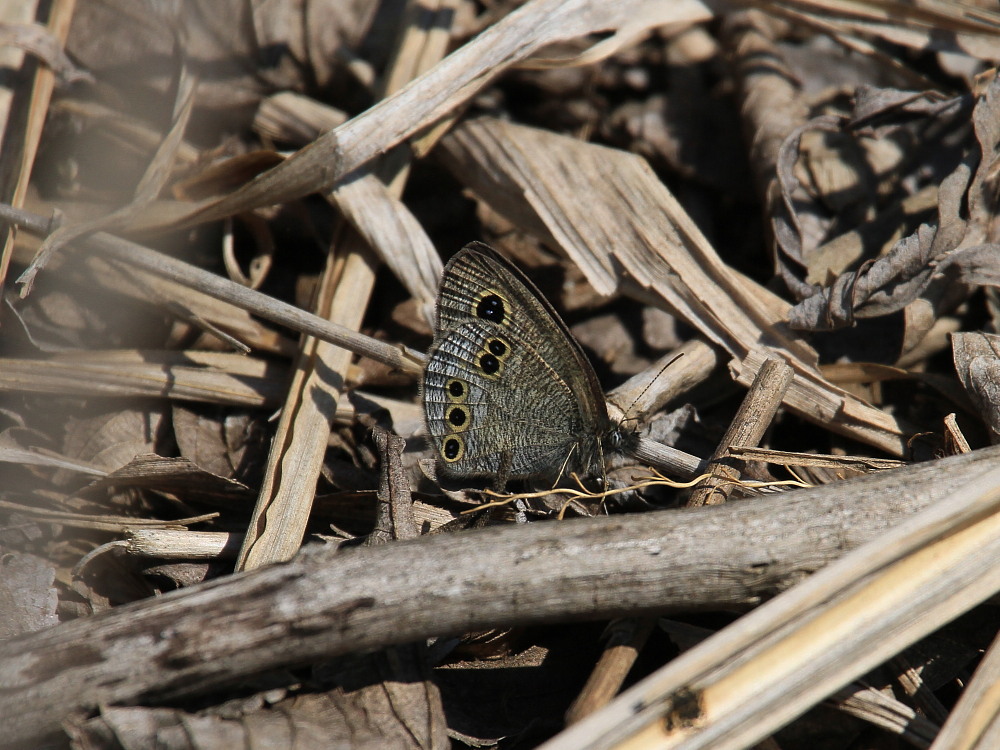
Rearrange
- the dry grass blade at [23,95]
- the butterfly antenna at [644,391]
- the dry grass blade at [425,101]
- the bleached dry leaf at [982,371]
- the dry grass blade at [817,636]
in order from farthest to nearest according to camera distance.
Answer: the dry grass blade at [23,95]
the dry grass blade at [425,101]
the butterfly antenna at [644,391]
the bleached dry leaf at [982,371]
the dry grass blade at [817,636]

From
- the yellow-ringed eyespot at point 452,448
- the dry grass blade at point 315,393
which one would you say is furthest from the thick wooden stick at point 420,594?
the yellow-ringed eyespot at point 452,448

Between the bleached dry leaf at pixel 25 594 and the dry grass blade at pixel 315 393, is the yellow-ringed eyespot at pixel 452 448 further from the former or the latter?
the bleached dry leaf at pixel 25 594

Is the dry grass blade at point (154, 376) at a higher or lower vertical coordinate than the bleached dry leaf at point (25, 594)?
higher

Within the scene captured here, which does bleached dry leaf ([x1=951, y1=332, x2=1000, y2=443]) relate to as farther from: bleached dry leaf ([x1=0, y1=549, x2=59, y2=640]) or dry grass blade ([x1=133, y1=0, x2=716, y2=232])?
bleached dry leaf ([x1=0, y1=549, x2=59, y2=640])

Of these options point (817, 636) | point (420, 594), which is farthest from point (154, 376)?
point (817, 636)

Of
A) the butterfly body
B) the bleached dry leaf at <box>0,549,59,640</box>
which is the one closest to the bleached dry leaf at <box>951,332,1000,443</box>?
the butterfly body

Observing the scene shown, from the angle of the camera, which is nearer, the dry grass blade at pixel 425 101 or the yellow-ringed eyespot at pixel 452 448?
the yellow-ringed eyespot at pixel 452 448

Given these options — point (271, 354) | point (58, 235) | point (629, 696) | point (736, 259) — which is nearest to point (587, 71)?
point (736, 259)
